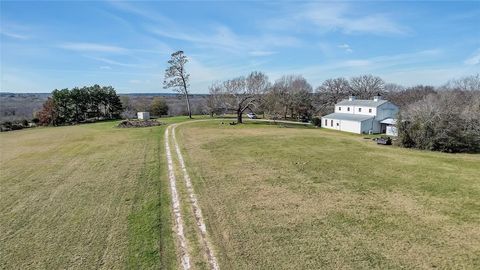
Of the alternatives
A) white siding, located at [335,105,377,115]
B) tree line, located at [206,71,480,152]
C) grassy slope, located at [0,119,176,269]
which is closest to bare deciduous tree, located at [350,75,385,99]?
tree line, located at [206,71,480,152]

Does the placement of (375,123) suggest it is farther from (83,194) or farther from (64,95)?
(64,95)

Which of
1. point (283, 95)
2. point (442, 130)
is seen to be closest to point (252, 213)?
point (442, 130)

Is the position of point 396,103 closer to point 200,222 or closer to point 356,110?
point 356,110

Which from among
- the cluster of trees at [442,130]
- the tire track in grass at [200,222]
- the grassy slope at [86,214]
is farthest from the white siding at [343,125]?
the tire track in grass at [200,222]

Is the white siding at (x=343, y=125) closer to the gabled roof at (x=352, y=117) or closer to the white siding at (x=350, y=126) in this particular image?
the white siding at (x=350, y=126)

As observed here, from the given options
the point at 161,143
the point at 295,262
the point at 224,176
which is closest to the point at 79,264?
the point at 295,262

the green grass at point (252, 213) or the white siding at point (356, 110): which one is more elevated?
the white siding at point (356, 110)
